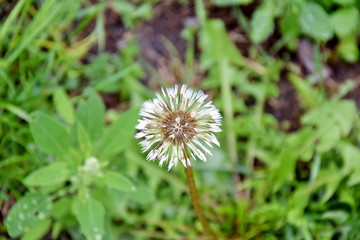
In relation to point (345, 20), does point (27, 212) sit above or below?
below

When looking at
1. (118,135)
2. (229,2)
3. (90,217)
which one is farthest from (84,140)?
(229,2)

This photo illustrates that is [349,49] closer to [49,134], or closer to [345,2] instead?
[345,2]

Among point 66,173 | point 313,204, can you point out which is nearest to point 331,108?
point 313,204

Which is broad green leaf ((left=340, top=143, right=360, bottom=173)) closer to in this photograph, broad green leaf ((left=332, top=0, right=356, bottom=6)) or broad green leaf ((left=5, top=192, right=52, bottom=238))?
broad green leaf ((left=332, top=0, right=356, bottom=6))

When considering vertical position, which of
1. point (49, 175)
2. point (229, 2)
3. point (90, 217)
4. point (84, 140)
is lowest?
point (90, 217)

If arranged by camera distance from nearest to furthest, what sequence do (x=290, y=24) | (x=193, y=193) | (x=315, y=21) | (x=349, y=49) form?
(x=193, y=193)
(x=315, y=21)
(x=290, y=24)
(x=349, y=49)

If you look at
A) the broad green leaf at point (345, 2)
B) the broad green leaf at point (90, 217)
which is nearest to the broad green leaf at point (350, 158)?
the broad green leaf at point (345, 2)

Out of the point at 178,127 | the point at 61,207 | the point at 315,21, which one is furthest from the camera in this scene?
the point at 315,21
